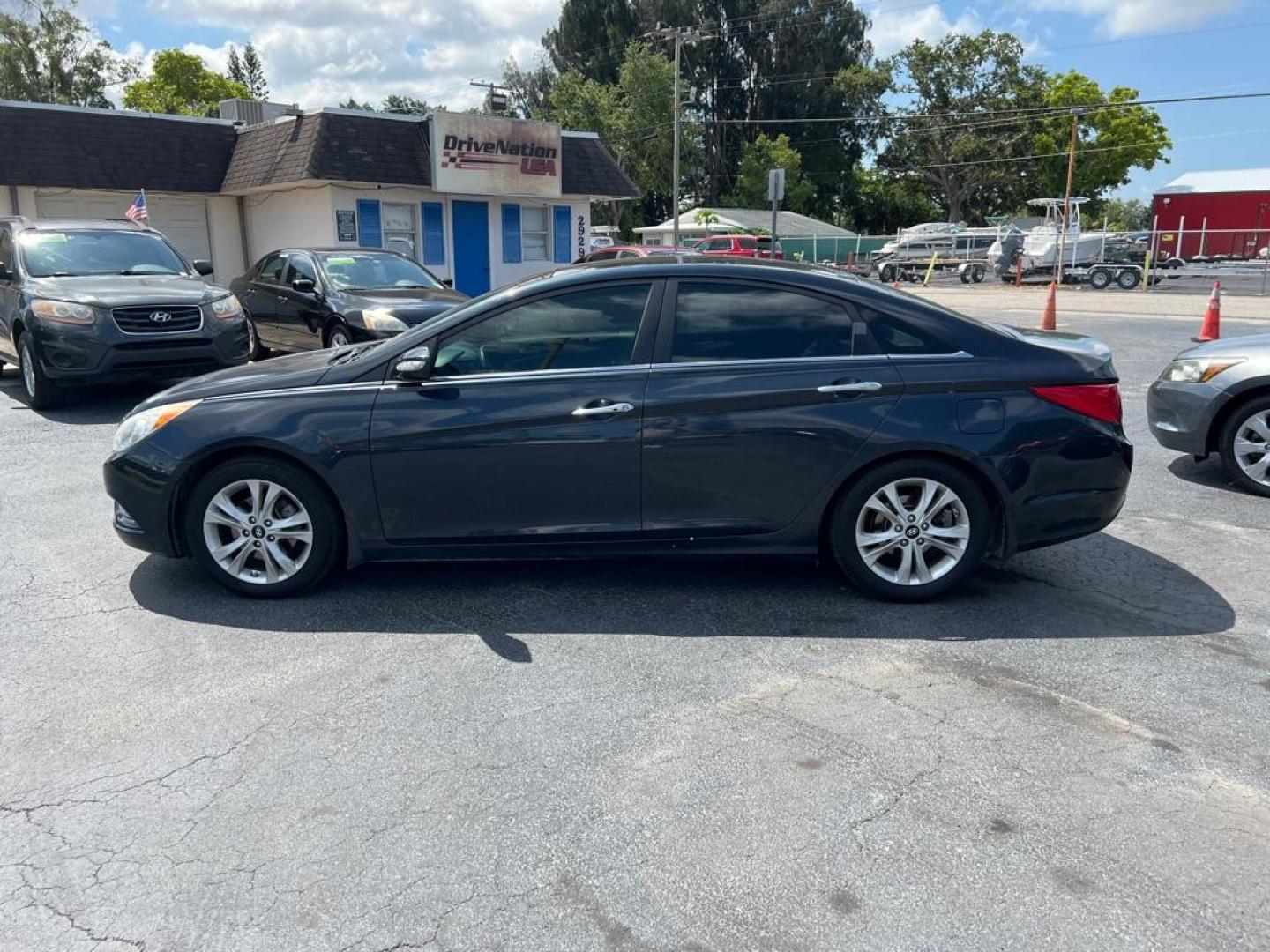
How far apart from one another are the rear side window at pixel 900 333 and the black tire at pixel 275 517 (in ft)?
8.68

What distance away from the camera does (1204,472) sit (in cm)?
728

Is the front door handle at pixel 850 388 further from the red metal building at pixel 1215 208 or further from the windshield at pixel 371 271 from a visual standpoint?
the red metal building at pixel 1215 208

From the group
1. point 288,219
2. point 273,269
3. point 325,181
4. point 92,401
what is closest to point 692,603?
point 92,401

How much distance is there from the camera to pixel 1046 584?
4918 mm

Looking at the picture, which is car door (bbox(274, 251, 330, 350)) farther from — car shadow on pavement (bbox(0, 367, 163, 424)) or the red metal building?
the red metal building

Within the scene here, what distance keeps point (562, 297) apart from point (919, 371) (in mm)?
1685

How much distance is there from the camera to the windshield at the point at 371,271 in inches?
458

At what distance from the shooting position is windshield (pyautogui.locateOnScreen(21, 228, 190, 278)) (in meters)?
10.1

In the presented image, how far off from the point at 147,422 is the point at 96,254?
718 cm

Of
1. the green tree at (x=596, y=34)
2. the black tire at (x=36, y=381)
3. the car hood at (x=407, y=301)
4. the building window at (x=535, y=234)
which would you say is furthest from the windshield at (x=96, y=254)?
the green tree at (x=596, y=34)

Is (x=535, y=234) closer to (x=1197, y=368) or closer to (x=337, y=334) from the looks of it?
(x=337, y=334)

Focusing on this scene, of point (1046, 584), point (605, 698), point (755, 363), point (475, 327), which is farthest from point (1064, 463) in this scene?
point (475, 327)

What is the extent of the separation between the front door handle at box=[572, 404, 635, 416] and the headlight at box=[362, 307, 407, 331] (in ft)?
20.7

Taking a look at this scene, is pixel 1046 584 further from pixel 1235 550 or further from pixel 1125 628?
pixel 1235 550
